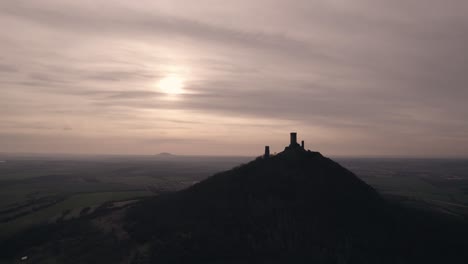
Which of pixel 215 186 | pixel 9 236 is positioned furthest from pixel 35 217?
pixel 215 186

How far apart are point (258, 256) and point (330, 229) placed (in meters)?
10.1

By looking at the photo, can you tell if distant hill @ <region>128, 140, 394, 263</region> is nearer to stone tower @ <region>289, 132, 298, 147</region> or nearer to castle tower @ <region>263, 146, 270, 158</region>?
stone tower @ <region>289, 132, 298, 147</region>

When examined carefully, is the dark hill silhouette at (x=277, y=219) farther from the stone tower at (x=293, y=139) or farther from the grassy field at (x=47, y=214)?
the grassy field at (x=47, y=214)

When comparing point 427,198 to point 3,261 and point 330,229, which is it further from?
point 3,261

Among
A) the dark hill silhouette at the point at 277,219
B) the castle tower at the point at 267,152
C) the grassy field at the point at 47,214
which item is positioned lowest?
the grassy field at the point at 47,214

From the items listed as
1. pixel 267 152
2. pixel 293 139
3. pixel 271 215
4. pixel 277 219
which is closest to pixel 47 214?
pixel 267 152

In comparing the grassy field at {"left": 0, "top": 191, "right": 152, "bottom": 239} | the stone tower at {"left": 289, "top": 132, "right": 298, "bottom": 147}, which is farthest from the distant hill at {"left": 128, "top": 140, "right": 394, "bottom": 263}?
the grassy field at {"left": 0, "top": 191, "right": 152, "bottom": 239}

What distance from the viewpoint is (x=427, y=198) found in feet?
368

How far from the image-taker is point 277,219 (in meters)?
43.0

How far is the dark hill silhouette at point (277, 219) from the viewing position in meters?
38.0

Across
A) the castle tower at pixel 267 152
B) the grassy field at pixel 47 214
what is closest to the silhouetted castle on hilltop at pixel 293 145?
the castle tower at pixel 267 152

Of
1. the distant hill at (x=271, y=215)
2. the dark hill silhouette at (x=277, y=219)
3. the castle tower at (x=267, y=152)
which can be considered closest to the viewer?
the dark hill silhouette at (x=277, y=219)

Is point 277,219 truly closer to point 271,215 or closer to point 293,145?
point 271,215

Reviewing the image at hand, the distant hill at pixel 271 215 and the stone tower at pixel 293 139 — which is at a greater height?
the stone tower at pixel 293 139
